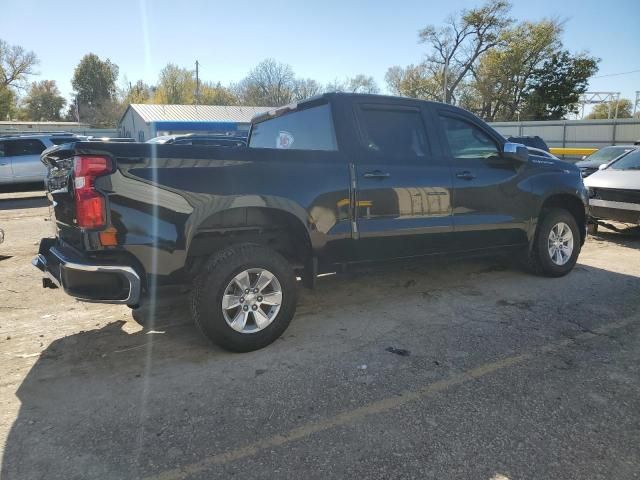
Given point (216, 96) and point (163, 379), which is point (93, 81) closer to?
point (216, 96)

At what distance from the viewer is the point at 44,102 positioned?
84812 mm

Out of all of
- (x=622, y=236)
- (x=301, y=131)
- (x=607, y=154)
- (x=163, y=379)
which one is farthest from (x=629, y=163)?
(x=163, y=379)

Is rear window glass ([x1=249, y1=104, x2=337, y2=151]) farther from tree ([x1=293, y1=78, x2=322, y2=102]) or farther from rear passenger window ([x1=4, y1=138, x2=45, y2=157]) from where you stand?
tree ([x1=293, y1=78, x2=322, y2=102])

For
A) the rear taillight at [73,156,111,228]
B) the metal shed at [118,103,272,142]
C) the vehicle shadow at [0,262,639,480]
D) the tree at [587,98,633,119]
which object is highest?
the tree at [587,98,633,119]

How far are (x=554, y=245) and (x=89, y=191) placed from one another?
16.6 ft

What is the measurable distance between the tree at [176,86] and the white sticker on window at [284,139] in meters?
71.1

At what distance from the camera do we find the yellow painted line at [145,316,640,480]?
2357 mm

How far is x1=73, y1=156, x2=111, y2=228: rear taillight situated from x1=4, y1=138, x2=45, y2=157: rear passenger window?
1386 centimetres

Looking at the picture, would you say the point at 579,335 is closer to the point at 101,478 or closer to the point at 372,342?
the point at 372,342

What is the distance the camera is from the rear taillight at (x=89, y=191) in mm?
3070

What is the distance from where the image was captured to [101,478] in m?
2.28

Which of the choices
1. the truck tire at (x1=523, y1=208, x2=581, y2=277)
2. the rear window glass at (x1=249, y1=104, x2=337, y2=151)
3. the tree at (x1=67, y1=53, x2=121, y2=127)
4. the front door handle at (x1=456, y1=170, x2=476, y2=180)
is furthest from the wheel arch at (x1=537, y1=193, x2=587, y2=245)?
the tree at (x1=67, y1=53, x2=121, y2=127)

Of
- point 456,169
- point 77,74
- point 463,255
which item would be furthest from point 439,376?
point 77,74

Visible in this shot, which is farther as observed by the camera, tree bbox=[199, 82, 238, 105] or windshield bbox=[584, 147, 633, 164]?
tree bbox=[199, 82, 238, 105]
